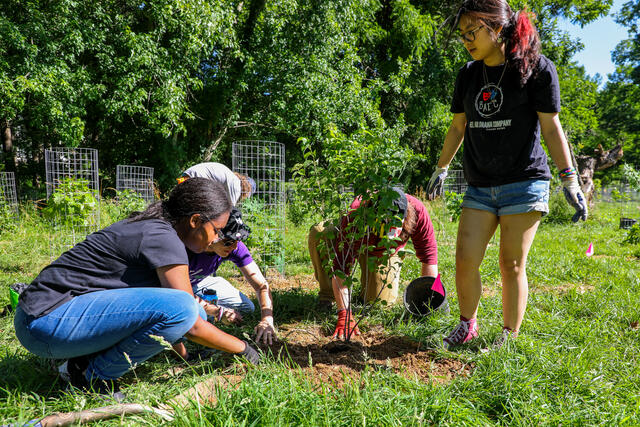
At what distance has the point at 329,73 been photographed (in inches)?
504

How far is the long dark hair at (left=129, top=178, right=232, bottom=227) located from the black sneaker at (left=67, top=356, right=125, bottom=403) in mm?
697

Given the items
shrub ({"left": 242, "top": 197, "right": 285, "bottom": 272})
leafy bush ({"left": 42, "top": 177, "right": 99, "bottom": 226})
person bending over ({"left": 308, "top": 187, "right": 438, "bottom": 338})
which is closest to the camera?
person bending over ({"left": 308, "top": 187, "right": 438, "bottom": 338})

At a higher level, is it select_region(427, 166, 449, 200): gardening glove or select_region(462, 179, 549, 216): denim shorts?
select_region(427, 166, 449, 200): gardening glove

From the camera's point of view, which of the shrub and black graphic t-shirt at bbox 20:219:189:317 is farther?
the shrub

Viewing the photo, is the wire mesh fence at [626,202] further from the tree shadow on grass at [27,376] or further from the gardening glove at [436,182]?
the tree shadow on grass at [27,376]

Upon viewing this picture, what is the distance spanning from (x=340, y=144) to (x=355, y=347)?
1.19 metres

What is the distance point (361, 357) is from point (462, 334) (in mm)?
625

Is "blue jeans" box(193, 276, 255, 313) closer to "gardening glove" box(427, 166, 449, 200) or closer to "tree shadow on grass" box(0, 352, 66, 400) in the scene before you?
"tree shadow on grass" box(0, 352, 66, 400)

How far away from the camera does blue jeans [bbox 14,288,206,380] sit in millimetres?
1746

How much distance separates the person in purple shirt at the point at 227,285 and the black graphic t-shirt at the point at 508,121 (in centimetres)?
142

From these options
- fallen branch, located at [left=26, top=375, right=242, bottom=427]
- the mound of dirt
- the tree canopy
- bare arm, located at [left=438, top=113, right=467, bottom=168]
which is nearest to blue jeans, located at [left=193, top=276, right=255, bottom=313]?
the mound of dirt

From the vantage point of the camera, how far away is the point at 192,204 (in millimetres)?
2006

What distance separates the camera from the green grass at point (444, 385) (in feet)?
5.18

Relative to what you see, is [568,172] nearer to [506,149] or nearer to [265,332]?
[506,149]
